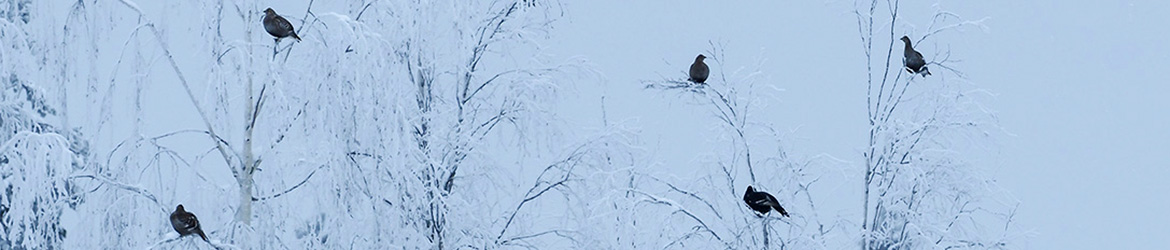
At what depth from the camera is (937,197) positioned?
933cm

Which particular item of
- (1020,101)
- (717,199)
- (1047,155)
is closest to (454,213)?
(717,199)

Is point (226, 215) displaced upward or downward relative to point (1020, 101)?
downward

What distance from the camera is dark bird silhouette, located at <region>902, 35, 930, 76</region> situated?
9.40m

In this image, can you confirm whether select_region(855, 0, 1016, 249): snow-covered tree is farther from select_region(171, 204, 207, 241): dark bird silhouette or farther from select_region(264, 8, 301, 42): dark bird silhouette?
select_region(171, 204, 207, 241): dark bird silhouette

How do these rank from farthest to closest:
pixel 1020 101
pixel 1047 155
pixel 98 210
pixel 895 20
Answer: pixel 1020 101 < pixel 1047 155 < pixel 895 20 < pixel 98 210

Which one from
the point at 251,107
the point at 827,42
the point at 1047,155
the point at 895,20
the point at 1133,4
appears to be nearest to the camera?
the point at 251,107

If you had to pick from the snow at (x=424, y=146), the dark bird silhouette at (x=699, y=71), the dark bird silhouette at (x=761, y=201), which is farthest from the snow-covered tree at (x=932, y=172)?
Answer: the dark bird silhouette at (x=699, y=71)

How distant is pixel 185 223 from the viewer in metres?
8.29

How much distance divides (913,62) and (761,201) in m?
1.14

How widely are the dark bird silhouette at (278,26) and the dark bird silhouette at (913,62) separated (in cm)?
331

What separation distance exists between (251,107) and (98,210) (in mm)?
1014

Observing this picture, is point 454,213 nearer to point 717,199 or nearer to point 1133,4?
point 717,199

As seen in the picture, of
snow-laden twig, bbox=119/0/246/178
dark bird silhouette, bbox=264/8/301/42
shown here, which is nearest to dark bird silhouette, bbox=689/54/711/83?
dark bird silhouette, bbox=264/8/301/42

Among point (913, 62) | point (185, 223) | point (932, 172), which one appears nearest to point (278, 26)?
point (185, 223)
